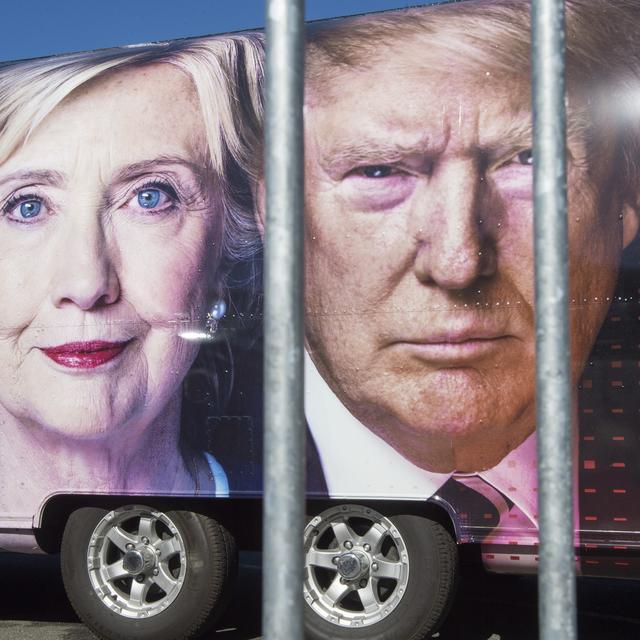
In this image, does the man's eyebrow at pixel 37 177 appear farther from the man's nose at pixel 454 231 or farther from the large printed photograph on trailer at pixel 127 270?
the man's nose at pixel 454 231

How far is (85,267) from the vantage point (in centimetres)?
639

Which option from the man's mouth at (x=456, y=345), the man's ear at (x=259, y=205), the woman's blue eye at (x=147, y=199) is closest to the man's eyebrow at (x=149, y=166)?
the woman's blue eye at (x=147, y=199)

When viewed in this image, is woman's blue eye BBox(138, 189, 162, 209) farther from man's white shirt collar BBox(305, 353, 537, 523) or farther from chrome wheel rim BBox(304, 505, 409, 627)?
chrome wheel rim BBox(304, 505, 409, 627)

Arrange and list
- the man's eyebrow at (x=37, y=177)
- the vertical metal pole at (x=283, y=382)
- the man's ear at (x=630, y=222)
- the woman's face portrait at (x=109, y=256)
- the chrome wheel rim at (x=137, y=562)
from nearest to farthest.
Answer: the vertical metal pole at (x=283, y=382)
the man's ear at (x=630, y=222)
the woman's face portrait at (x=109, y=256)
the chrome wheel rim at (x=137, y=562)
the man's eyebrow at (x=37, y=177)

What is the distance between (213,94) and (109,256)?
1131mm

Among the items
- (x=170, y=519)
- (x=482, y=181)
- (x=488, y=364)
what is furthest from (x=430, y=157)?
(x=170, y=519)

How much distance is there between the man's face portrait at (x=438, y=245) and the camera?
568cm

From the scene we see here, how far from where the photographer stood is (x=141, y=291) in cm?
637

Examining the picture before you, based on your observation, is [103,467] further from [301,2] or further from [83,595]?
[301,2]

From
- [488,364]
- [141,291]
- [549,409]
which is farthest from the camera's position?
[141,291]

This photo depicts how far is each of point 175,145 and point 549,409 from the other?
428 cm

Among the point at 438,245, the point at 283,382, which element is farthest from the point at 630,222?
the point at 283,382

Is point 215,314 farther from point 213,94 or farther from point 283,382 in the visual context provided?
point 283,382

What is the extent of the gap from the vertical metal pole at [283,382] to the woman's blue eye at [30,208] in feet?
14.1
